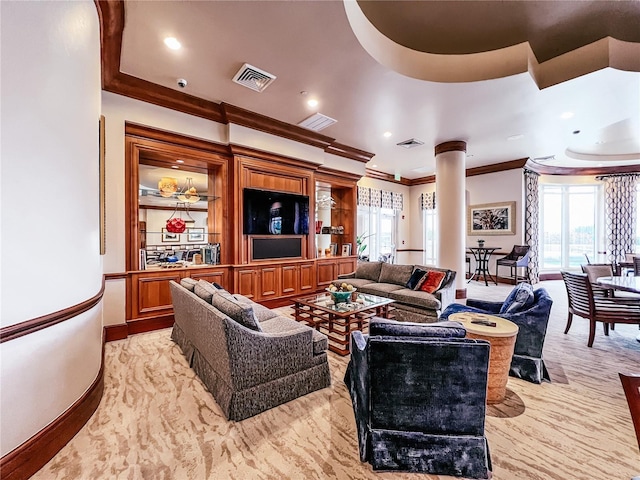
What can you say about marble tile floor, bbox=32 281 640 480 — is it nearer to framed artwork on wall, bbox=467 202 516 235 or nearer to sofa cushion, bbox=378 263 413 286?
sofa cushion, bbox=378 263 413 286

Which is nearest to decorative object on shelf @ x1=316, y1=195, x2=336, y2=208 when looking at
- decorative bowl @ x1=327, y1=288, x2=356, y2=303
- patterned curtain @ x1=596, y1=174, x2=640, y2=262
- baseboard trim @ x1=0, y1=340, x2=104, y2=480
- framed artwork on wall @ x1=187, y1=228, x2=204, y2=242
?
framed artwork on wall @ x1=187, y1=228, x2=204, y2=242

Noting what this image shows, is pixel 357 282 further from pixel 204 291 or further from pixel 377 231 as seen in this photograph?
pixel 377 231

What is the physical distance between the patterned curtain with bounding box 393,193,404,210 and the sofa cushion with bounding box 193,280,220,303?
7536 mm

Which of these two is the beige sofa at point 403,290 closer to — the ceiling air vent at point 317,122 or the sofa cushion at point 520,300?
the sofa cushion at point 520,300

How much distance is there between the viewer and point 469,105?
412 cm

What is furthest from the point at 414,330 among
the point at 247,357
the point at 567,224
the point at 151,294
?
the point at 567,224

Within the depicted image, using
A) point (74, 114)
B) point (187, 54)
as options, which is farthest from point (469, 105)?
point (74, 114)

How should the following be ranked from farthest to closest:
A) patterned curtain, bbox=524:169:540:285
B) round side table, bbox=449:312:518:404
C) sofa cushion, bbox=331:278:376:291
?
patterned curtain, bbox=524:169:540:285
sofa cushion, bbox=331:278:376:291
round side table, bbox=449:312:518:404

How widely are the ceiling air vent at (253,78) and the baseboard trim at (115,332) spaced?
11.4ft

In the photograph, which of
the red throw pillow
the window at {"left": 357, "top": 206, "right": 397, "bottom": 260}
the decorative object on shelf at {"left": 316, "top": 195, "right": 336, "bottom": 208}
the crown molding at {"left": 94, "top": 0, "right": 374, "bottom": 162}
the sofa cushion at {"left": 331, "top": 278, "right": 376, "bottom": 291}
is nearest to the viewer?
the crown molding at {"left": 94, "top": 0, "right": 374, "bottom": 162}

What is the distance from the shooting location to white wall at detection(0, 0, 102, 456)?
1427 mm

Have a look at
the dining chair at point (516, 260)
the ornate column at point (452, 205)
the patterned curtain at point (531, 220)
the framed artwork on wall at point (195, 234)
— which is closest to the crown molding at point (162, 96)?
the framed artwork on wall at point (195, 234)

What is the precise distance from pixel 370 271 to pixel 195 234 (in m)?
3.24

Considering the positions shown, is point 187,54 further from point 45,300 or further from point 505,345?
point 505,345
